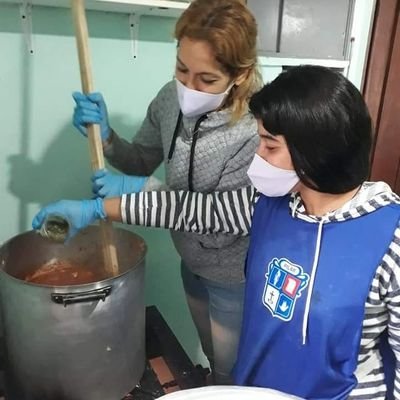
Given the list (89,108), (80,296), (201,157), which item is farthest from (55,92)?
(80,296)

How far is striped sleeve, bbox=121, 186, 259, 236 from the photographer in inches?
33.1

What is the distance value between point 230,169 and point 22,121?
57cm

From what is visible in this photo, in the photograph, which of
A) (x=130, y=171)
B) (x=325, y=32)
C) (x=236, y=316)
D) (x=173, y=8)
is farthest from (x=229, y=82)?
(x=325, y=32)

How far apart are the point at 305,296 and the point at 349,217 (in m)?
0.14

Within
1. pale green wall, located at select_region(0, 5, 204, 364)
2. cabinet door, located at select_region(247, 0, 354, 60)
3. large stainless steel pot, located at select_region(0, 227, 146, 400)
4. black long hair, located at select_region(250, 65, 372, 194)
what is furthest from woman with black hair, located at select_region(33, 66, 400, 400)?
cabinet door, located at select_region(247, 0, 354, 60)

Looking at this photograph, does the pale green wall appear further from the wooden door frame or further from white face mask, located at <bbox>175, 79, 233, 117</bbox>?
the wooden door frame

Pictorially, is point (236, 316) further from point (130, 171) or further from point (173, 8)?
point (173, 8)

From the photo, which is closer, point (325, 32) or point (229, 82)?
point (229, 82)

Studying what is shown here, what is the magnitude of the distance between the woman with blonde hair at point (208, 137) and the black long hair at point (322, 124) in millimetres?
209

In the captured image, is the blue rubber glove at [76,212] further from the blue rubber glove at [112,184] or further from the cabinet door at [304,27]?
the cabinet door at [304,27]

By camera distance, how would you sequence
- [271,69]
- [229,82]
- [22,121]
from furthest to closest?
[271,69], [22,121], [229,82]

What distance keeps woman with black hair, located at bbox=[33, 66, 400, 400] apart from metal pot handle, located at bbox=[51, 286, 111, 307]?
→ 265 mm

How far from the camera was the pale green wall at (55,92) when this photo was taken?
1081 millimetres

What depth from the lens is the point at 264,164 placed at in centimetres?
70
